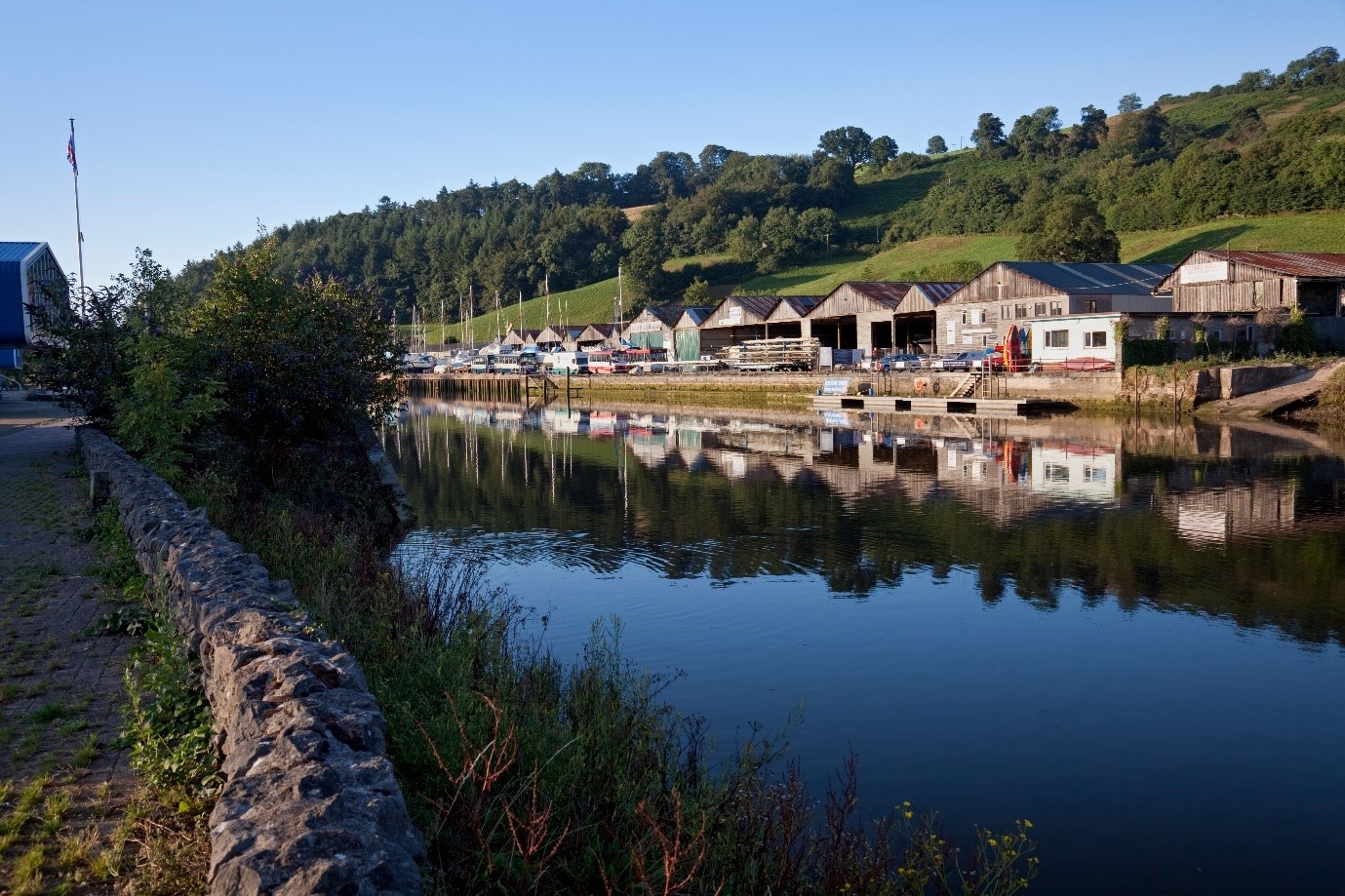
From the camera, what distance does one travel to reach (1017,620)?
14.5m

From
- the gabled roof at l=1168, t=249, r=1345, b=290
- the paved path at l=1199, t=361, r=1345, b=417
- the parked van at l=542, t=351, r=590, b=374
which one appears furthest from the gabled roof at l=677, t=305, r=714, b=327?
the paved path at l=1199, t=361, r=1345, b=417

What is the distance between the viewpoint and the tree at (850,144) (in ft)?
582

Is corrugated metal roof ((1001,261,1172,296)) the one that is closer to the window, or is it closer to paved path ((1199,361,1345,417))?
paved path ((1199,361,1345,417))

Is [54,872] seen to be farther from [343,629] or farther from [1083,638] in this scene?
[1083,638]

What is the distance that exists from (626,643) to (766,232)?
11529 centimetres

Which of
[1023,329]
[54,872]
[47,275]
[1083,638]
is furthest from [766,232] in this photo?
[54,872]

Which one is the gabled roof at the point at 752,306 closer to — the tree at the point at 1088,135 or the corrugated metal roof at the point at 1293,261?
the corrugated metal roof at the point at 1293,261

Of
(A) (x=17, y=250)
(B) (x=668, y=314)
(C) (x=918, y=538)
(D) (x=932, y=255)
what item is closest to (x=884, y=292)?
(B) (x=668, y=314)

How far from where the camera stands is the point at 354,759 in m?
4.73

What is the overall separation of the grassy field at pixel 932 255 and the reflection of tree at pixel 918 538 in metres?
49.2

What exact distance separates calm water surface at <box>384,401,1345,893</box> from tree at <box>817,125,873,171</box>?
6049 inches

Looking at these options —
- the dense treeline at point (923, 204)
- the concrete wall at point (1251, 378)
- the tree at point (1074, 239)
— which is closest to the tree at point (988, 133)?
the dense treeline at point (923, 204)

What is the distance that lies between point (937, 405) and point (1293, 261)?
727 inches

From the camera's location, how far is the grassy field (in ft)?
229
